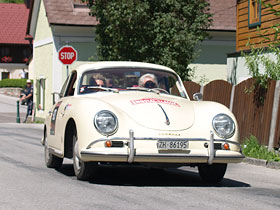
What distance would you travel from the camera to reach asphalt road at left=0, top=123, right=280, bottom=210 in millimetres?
6883

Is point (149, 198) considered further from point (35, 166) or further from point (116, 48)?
point (116, 48)

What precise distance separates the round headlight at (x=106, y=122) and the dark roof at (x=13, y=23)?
71.1 m

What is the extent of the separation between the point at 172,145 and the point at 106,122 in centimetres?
84

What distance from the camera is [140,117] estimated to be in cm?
834

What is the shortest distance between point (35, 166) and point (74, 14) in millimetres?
23180

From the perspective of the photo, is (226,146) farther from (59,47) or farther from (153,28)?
(59,47)

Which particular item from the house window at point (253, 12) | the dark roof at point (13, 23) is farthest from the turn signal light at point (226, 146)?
the dark roof at point (13, 23)

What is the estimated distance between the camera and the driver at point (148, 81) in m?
9.71

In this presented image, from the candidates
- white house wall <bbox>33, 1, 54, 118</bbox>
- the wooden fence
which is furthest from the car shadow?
white house wall <bbox>33, 1, 54, 118</bbox>

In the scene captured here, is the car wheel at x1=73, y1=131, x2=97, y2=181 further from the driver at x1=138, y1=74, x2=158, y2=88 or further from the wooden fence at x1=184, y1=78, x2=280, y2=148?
the wooden fence at x1=184, y1=78, x2=280, y2=148

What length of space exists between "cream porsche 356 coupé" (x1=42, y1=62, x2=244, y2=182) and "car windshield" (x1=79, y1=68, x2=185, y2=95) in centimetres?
2

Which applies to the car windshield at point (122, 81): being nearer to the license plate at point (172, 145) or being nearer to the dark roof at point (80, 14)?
the license plate at point (172, 145)

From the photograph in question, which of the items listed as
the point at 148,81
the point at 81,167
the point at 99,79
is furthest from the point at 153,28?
the point at 81,167

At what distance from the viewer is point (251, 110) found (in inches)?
576
